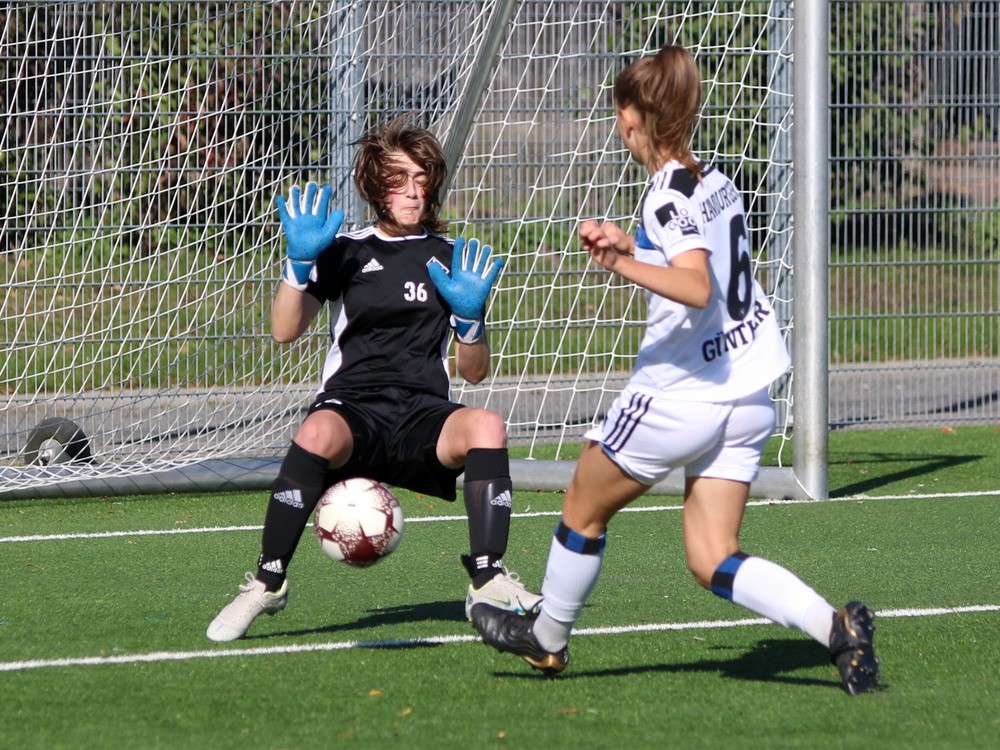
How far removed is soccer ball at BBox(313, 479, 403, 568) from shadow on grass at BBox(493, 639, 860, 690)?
23.7 inches

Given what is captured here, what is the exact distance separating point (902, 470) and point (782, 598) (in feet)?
17.3

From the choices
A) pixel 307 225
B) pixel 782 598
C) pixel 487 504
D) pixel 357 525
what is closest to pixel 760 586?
pixel 782 598

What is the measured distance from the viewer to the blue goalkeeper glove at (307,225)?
16.0 ft

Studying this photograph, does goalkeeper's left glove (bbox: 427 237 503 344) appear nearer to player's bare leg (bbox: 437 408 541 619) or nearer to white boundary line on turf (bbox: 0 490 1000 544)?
player's bare leg (bbox: 437 408 541 619)

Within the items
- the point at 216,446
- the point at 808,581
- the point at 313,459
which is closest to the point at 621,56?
the point at 216,446

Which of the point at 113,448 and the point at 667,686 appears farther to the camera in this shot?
the point at 113,448

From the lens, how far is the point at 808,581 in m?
5.80

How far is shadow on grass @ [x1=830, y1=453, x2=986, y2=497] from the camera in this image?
8305mm

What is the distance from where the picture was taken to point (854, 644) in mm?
3855

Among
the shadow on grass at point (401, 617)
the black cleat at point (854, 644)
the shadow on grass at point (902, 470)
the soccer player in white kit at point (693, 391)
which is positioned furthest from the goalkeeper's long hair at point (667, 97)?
the shadow on grass at point (902, 470)

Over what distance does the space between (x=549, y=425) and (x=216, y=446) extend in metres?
2.28

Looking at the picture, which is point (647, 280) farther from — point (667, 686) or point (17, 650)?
point (17, 650)

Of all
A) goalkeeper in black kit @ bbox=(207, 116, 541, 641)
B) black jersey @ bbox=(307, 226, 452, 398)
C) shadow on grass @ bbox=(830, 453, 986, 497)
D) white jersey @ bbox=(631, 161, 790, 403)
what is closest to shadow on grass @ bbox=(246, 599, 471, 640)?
goalkeeper in black kit @ bbox=(207, 116, 541, 641)

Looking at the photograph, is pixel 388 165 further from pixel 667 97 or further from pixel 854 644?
pixel 854 644
